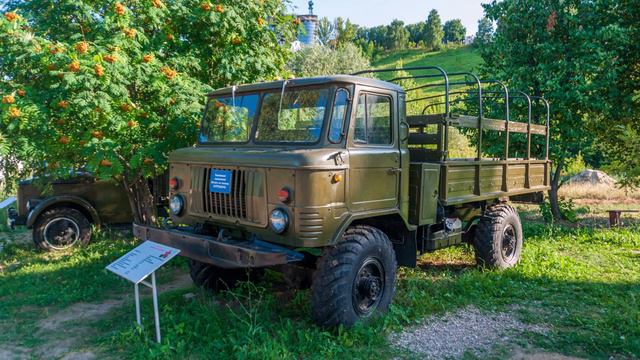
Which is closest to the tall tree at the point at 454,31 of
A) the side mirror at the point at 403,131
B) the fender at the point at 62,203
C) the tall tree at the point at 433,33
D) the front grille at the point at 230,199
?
the tall tree at the point at 433,33

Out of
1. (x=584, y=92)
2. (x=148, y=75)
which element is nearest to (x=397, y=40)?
(x=584, y=92)

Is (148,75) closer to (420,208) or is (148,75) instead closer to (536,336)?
(420,208)

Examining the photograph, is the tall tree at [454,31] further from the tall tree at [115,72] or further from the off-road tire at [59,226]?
the off-road tire at [59,226]

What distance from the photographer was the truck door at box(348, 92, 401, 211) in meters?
4.48

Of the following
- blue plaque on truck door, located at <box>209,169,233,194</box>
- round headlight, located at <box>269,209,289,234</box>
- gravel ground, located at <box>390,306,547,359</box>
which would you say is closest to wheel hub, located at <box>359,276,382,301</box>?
gravel ground, located at <box>390,306,547,359</box>

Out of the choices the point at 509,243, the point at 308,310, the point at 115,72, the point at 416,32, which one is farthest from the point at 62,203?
the point at 416,32

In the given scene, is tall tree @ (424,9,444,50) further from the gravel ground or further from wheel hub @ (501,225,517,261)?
the gravel ground

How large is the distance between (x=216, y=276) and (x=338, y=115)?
7.82 feet

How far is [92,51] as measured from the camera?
5629 mm

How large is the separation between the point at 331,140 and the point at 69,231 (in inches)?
225

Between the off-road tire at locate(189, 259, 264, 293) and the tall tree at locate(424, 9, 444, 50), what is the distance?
5838 cm

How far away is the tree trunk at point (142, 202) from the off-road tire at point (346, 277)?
458 cm

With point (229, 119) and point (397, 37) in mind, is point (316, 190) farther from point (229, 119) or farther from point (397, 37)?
point (397, 37)

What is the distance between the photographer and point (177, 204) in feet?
16.6
